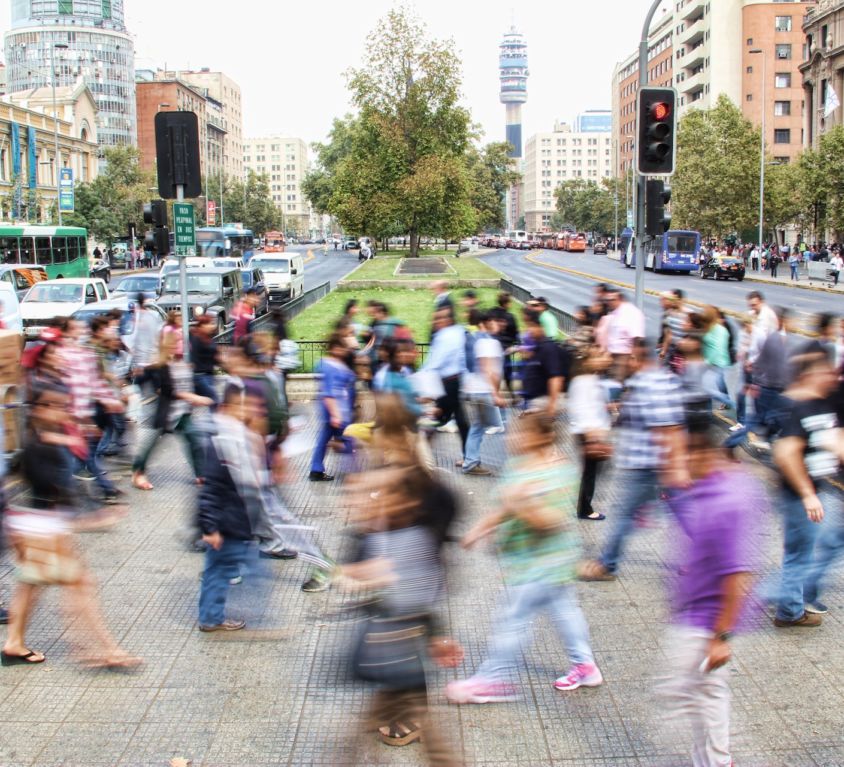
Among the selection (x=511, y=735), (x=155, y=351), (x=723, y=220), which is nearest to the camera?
(x=511, y=735)

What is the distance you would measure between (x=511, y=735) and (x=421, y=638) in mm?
1185

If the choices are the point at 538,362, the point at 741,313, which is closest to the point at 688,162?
the point at 741,313

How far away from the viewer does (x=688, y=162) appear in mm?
62125

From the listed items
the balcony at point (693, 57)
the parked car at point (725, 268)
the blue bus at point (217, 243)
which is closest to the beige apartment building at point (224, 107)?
the balcony at point (693, 57)

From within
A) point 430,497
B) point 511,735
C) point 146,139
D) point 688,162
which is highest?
point 146,139

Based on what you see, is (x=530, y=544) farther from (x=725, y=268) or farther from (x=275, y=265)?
(x=725, y=268)

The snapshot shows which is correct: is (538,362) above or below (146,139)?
below

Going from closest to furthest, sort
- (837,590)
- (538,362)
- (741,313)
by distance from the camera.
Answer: (837,590)
(538,362)
(741,313)

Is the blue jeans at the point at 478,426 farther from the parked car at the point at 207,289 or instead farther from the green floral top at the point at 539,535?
the parked car at the point at 207,289

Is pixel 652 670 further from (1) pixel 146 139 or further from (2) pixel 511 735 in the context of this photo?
(1) pixel 146 139

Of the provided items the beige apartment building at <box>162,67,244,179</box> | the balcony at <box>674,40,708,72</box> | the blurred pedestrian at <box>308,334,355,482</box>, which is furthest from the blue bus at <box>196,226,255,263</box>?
the beige apartment building at <box>162,67,244,179</box>

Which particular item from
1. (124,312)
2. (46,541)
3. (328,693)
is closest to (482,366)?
(328,693)

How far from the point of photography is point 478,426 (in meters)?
10.5

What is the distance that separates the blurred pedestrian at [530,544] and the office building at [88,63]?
472 feet
